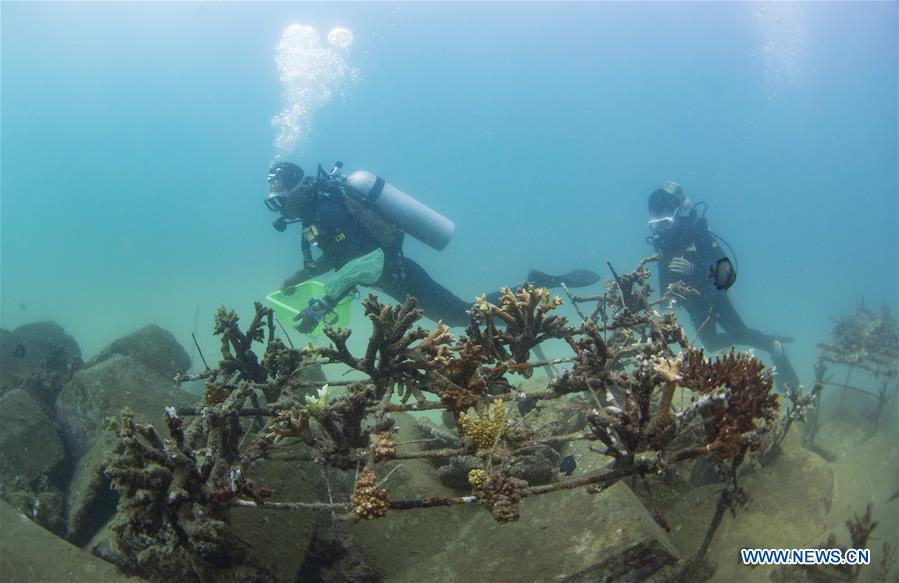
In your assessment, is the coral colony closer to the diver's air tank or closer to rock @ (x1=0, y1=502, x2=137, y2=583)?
rock @ (x1=0, y1=502, x2=137, y2=583)

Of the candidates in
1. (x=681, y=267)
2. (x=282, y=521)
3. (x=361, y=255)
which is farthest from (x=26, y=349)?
(x=681, y=267)

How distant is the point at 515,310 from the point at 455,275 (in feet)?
292

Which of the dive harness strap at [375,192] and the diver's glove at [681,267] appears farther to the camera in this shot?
the dive harness strap at [375,192]

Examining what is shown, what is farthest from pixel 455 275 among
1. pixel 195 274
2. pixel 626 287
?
pixel 626 287

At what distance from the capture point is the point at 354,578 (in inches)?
157

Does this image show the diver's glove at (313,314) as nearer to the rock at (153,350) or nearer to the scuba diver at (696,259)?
the rock at (153,350)

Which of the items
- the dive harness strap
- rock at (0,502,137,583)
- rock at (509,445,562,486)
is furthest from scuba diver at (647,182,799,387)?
rock at (0,502,137,583)

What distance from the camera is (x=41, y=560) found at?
13.1 ft

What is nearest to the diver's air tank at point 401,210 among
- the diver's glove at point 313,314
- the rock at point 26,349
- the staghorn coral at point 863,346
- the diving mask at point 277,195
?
the diving mask at point 277,195

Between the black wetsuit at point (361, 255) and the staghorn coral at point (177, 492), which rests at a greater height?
the black wetsuit at point (361, 255)

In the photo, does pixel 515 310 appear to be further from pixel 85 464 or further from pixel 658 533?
pixel 85 464

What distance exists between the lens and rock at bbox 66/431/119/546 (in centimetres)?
Result: 523

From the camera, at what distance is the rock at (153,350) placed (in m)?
10.4

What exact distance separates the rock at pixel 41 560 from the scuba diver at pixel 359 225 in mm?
4645
